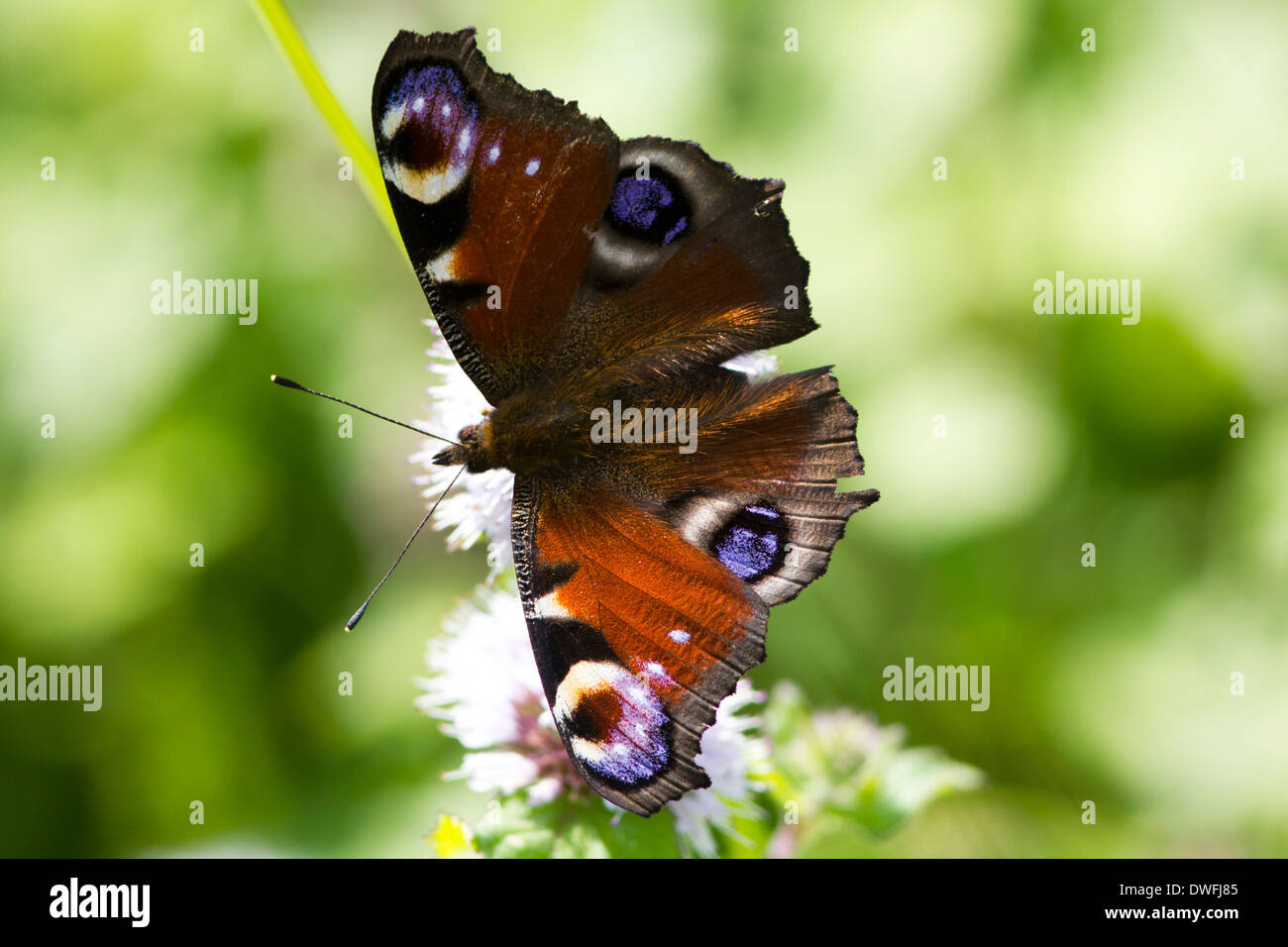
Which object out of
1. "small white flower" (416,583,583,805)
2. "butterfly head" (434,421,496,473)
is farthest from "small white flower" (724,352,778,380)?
"small white flower" (416,583,583,805)

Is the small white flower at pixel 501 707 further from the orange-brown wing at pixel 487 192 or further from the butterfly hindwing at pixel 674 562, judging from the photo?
the orange-brown wing at pixel 487 192

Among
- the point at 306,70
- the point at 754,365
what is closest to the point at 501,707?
the point at 754,365

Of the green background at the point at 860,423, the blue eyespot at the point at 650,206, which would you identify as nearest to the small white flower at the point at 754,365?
the blue eyespot at the point at 650,206

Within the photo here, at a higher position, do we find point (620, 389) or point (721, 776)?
point (620, 389)

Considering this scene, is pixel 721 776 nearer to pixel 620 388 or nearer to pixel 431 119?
pixel 620 388

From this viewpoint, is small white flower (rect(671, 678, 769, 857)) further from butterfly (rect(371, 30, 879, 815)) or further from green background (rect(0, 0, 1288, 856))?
green background (rect(0, 0, 1288, 856))

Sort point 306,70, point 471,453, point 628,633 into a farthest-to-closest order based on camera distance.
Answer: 1. point 471,453
2. point 628,633
3. point 306,70

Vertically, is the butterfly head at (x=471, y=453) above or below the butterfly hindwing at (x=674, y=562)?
above
